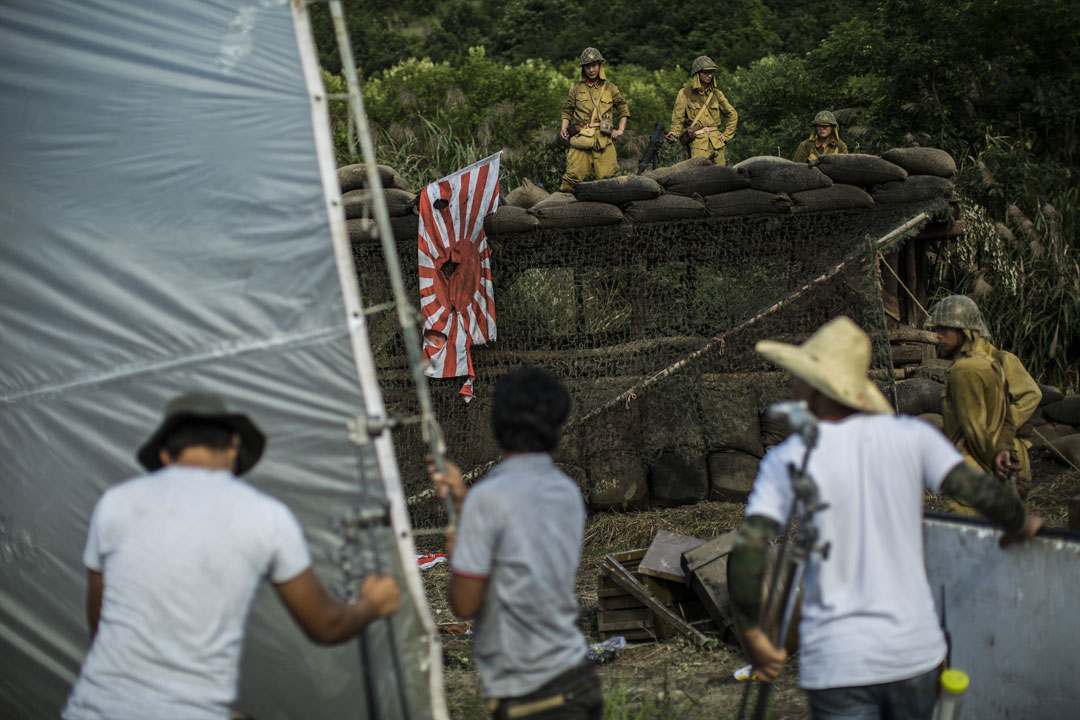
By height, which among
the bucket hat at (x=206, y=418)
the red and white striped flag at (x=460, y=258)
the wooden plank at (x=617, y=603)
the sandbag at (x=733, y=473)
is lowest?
the wooden plank at (x=617, y=603)

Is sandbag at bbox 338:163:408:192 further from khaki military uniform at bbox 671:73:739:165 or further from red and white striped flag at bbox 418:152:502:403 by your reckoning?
khaki military uniform at bbox 671:73:739:165

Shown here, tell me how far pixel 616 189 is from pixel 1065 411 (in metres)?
4.65

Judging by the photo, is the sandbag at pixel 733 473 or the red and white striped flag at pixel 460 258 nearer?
the red and white striped flag at pixel 460 258

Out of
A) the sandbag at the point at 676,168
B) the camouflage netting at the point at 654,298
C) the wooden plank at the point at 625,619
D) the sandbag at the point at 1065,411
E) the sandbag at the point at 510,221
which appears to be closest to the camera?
the wooden plank at the point at 625,619

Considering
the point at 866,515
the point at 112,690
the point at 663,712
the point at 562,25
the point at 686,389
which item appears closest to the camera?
the point at 112,690

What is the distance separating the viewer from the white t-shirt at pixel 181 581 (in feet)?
7.71

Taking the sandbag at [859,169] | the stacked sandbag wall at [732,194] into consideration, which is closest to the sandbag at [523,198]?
the stacked sandbag wall at [732,194]

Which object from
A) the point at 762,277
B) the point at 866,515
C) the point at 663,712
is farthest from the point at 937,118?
the point at 866,515

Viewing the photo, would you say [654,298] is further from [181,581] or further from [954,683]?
[181,581]

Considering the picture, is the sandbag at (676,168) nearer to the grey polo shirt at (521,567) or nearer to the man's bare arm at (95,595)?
the grey polo shirt at (521,567)

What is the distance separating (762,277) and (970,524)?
14.1 ft

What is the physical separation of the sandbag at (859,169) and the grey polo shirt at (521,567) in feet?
20.2

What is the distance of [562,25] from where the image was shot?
3853cm

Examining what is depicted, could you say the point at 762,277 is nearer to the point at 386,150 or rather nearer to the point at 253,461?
the point at 253,461
